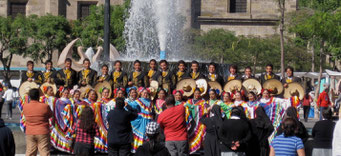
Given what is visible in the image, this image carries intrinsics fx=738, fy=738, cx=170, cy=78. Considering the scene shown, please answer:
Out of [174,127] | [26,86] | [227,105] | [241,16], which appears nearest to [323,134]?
[174,127]

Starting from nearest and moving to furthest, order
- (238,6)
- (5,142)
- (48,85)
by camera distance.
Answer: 1. (5,142)
2. (48,85)
3. (238,6)

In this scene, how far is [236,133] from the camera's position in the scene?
11.1 m

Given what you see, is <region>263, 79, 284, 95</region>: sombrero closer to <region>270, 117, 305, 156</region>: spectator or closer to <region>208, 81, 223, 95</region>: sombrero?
<region>208, 81, 223, 95</region>: sombrero

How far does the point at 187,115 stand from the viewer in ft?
46.4

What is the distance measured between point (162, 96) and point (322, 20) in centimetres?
1994

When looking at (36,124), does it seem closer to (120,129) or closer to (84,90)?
(120,129)

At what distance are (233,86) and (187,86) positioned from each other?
997 mm

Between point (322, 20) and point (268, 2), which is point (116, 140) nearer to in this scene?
point (322, 20)

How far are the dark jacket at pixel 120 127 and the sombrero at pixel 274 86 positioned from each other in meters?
4.03

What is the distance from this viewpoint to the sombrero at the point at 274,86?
15336mm

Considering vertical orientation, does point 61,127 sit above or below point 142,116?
below

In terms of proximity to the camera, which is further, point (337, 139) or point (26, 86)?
point (26, 86)

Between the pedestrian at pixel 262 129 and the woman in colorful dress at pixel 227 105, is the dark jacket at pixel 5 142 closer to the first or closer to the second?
the pedestrian at pixel 262 129

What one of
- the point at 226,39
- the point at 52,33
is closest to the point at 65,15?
the point at 52,33
